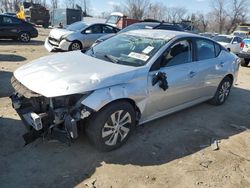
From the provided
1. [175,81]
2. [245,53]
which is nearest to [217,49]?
[175,81]

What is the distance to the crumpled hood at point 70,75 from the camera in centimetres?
381

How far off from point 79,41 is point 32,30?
5.35 m

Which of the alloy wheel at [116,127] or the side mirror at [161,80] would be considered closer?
the alloy wheel at [116,127]

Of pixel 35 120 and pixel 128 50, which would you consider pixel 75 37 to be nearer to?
pixel 128 50

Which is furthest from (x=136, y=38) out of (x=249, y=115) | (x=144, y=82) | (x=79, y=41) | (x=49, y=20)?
(x=49, y=20)

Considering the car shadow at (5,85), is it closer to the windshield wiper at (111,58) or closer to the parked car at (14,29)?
the windshield wiper at (111,58)

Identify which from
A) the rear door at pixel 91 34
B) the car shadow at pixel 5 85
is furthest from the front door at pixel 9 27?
the car shadow at pixel 5 85

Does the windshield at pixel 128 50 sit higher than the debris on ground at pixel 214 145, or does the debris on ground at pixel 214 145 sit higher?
the windshield at pixel 128 50

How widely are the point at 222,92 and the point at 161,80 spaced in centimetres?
257

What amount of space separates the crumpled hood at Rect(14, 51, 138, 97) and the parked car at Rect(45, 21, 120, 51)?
837 cm

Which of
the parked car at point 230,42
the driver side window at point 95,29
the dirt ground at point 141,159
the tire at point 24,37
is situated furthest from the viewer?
the tire at point 24,37

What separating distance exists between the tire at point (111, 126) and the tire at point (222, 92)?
2.82m

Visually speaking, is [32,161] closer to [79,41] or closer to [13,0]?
[79,41]

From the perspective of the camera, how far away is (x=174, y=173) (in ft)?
12.9
